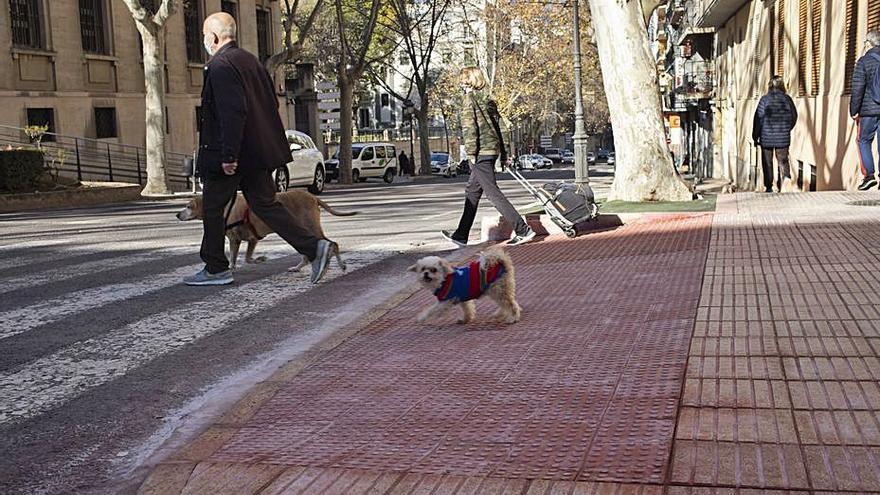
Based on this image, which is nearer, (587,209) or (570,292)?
(570,292)

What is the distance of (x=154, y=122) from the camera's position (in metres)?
26.9

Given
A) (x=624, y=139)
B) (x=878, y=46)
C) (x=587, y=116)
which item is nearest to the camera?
(x=878, y=46)

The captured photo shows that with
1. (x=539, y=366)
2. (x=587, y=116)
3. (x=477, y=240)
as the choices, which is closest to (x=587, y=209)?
(x=477, y=240)

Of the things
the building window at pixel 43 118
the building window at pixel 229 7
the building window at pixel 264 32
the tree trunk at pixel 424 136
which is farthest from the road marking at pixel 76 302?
the tree trunk at pixel 424 136

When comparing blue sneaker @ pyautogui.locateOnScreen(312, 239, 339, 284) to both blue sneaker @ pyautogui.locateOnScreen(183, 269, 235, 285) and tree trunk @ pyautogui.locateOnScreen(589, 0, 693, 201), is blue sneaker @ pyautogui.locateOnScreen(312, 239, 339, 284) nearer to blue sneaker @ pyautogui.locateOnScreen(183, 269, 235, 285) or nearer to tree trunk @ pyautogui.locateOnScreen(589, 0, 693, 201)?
blue sneaker @ pyautogui.locateOnScreen(183, 269, 235, 285)

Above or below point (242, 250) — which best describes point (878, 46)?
above

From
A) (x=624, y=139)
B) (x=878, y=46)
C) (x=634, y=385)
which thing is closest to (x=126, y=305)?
(x=634, y=385)

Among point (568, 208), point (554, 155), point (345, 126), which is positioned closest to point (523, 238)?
point (568, 208)

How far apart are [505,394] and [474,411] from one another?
11.3 inches

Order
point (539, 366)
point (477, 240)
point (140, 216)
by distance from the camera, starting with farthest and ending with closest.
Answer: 1. point (140, 216)
2. point (477, 240)
3. point (539, 366)

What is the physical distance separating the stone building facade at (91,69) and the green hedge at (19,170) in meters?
4.84

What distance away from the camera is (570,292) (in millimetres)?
7508

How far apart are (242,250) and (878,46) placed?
788cm

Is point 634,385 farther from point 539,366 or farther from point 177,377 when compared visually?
point 177,377
